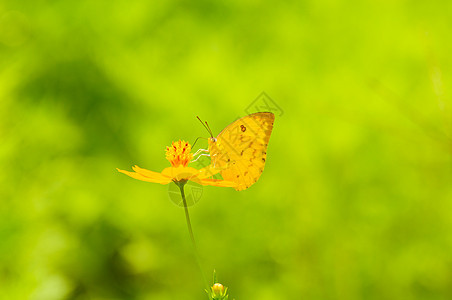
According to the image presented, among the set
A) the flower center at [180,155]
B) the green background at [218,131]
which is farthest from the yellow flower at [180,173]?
the green background at [218,131]

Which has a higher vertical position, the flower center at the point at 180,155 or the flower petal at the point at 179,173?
the flower center at the point at 180,155

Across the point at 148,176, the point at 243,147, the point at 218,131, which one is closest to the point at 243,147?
the point at 243,147

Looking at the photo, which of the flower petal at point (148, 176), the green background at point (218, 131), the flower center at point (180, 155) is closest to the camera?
the flower petal at point (148, 176)

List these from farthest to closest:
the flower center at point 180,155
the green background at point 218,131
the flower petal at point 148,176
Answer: the green background at point 218,131, the flower center at point 180,155, the flower petal at point 148,176

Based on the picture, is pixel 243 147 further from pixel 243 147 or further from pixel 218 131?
pixel 218 131

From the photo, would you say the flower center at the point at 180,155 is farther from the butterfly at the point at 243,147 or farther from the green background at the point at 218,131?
the green background at the point at 218,131

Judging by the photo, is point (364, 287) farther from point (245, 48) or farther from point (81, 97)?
point (81, 97)

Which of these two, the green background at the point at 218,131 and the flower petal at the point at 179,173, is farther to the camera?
the green background at the point at 218,131
